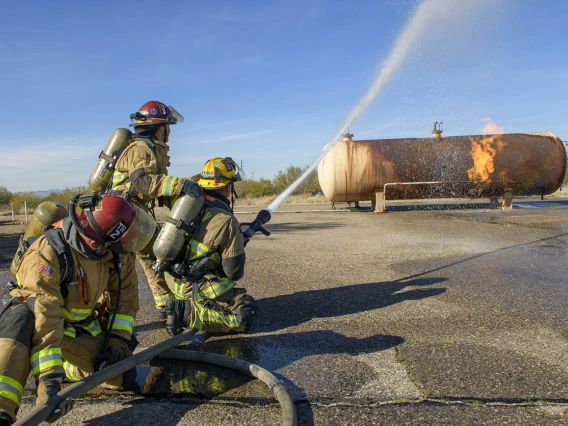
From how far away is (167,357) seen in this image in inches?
139

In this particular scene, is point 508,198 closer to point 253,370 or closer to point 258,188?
point 253,370

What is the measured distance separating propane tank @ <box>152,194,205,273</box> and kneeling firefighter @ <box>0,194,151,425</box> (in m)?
0.70

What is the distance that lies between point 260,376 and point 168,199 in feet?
7.56

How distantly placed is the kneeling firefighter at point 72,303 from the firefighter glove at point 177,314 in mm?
662

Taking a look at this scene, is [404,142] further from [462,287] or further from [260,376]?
[260,376]

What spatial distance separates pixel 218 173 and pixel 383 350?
223 centimetres

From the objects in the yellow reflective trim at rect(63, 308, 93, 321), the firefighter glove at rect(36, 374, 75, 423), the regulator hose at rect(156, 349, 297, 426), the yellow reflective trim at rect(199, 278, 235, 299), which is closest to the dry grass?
the yellow reflective trim at rect(199, 278, 235, 299)

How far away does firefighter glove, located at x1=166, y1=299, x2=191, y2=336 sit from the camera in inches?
157

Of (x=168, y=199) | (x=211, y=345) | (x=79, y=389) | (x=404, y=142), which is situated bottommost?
(x=211, y=345)

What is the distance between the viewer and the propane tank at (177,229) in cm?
406

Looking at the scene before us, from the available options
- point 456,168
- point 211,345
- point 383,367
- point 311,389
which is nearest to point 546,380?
point 383,367

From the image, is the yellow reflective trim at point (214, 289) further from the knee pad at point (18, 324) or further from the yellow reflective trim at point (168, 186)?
the knee pad at point (18, 324)

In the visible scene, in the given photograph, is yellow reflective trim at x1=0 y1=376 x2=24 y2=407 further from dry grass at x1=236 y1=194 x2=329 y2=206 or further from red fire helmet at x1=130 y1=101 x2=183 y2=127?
dry grass at x1=236 y1=194 x2=329 y2=206

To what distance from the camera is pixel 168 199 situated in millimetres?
4652
